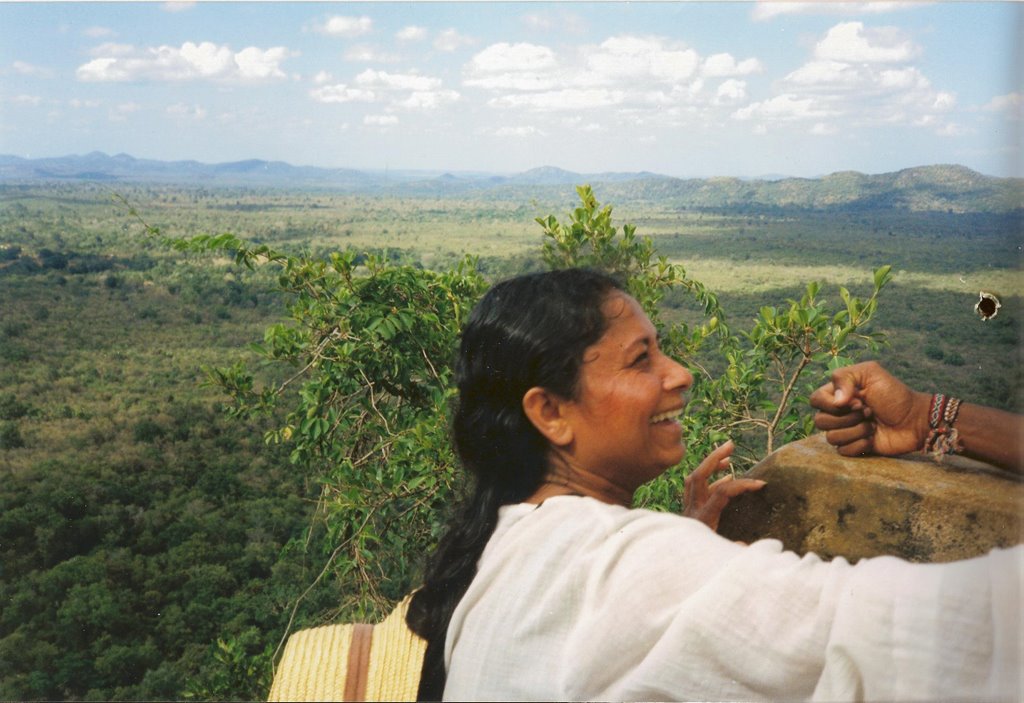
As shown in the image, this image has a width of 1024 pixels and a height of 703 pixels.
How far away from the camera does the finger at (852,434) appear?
185 centimetres

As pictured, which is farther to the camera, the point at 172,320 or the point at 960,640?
the point at 172,320

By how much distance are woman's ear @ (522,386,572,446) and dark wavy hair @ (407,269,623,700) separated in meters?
0.02

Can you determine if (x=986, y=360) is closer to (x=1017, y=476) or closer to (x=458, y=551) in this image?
(x=1017, y=476)

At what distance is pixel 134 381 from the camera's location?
12.6 m

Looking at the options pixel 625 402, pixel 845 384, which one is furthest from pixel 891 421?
pixel 625 402

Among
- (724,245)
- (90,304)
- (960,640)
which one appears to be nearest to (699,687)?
(960,640)

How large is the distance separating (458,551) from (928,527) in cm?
97

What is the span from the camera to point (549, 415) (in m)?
1.58

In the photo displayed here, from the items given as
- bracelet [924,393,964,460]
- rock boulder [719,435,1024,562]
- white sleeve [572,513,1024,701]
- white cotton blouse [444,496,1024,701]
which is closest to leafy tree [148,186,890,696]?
rock boulder [719,435,1024,562]

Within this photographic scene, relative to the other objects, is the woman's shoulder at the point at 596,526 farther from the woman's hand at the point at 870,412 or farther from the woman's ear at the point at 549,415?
the woman's hand at the point at 870,412

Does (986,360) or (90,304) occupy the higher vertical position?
(986,360)

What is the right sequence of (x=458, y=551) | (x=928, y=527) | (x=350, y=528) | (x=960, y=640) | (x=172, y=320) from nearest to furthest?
(x=960, y=640) → (x=458, y=551) → (x=928, y=527) → (x=350, y=528) → (x=172, y=320)

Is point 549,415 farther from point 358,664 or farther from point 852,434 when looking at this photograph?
point 852,434

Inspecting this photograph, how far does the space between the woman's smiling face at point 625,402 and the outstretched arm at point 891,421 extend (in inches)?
15.9
